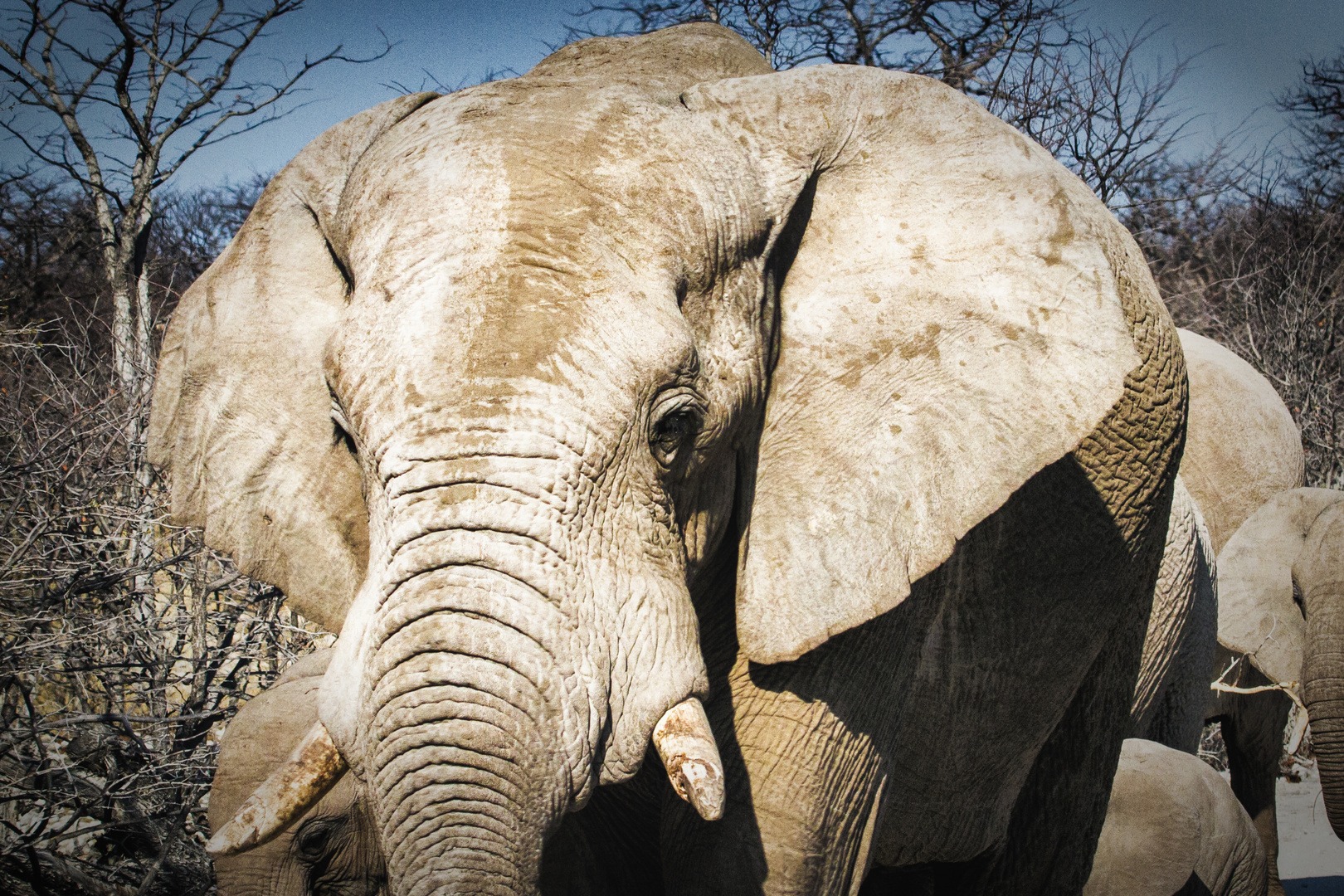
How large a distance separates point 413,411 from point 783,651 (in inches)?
24.2

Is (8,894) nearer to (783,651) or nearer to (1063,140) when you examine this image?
(783,651)

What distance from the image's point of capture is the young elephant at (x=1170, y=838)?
109 inches

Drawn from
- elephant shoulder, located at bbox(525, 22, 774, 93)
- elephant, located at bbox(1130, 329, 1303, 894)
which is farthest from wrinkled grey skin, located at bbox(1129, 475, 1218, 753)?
elephant shoulder, located at bbox(525, 22, 774, 93)

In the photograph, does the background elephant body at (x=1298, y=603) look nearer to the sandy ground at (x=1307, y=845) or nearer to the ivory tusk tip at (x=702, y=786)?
the sandy ground at (x=1307, y=845)

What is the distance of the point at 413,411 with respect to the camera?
1.31m

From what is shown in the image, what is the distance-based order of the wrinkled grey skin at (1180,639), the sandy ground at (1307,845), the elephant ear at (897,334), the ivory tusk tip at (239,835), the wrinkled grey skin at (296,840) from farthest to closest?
1. the sandy ground at (1307,845)
2. the wrinkled grey skin at (1180,639)
3. the wrinkled grey skin at (296,840)
4. the elephant ear at (897,334)
5. the ivory tusk tip at (239,835)

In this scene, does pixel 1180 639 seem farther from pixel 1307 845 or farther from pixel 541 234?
pixel 1307 845

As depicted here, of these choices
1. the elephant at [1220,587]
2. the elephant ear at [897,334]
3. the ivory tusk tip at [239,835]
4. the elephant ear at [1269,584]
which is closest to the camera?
the ivory tusk tip at [239,835]

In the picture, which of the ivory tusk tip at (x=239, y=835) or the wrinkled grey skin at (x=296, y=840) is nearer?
the ivory tusk tip at (x=239, y=835)

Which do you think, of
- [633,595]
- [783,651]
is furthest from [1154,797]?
[633,595]

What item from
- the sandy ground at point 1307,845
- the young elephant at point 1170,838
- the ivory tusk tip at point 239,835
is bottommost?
the sandy ground at point 1307,845

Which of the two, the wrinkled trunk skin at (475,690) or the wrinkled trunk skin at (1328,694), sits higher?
the wrinkled trunk skin at (475,690)

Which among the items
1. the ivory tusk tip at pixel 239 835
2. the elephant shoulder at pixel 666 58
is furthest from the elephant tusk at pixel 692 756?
the elephant shoulder at pixel 666 58

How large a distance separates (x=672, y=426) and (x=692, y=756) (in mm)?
413
